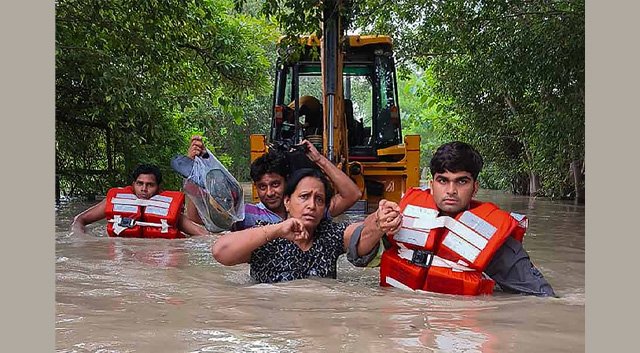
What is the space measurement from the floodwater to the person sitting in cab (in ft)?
0.38

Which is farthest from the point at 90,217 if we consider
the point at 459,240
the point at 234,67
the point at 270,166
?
the point at 234,67

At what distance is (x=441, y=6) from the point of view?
39.3 ft

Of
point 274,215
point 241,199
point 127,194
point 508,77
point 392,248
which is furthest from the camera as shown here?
point 508,77

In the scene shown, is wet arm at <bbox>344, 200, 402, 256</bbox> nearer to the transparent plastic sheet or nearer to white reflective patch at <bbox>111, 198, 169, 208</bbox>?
the transparent plastic sheet

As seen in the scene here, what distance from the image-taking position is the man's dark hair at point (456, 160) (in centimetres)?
370

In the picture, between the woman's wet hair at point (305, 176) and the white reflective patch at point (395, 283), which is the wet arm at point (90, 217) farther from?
the white reflective patch at point (395, 283)

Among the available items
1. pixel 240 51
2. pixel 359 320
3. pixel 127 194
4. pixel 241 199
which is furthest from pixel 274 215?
pixel 240 51

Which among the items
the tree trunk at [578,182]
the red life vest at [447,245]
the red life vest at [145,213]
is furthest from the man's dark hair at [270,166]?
the tree trunk at [578,182]

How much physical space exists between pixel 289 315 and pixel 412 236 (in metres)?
0.97

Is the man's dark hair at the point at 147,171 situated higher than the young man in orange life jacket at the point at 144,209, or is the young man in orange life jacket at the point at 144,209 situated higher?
the man's dark hair at the point at 147,171

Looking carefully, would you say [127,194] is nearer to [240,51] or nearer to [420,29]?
[240,51]

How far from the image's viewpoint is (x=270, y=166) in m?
4.35

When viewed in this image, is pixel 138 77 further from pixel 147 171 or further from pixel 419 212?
pixel 419 212

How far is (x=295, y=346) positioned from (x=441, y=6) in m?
10.3
